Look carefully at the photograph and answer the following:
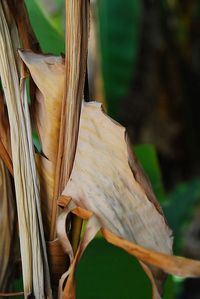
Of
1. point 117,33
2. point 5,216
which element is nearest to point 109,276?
point 5,216

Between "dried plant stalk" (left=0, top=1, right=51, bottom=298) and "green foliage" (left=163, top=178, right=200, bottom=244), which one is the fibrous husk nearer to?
"dried plant stalk" (left=0, top=1, right=51, bottom=298)

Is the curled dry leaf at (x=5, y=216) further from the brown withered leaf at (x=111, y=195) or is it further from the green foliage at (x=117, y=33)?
the green foliage at (x=117, y=33)

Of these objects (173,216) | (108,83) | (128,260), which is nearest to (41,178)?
(128,260)

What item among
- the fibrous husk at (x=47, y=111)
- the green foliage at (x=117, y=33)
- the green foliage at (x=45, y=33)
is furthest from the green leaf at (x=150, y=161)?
the green foliage at (x=117, y=33)

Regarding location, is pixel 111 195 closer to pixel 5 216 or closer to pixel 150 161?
pixel 5 216

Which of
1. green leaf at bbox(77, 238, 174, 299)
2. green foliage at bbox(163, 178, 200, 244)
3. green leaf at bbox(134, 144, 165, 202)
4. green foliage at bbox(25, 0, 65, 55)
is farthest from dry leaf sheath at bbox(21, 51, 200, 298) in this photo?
green foliage at bbox(163, 178, 200, 244)

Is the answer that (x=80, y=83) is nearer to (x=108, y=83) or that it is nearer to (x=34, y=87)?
(x=34, y=87)
